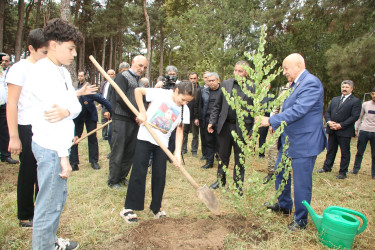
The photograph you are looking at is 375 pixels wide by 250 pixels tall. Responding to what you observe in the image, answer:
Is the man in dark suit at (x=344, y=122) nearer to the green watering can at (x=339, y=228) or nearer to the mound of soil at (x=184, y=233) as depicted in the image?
the green watering can at (x=339, y=228)

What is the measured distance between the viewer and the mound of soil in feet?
8.14

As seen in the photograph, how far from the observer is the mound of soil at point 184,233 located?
97.7 inches

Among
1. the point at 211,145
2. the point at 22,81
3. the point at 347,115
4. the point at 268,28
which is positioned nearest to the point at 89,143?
the point at 211,145

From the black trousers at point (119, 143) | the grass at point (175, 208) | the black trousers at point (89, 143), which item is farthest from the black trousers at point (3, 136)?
the black trousers at point (119, 143)

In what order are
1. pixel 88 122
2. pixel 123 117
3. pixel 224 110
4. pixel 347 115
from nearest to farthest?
pixel 123 117
pixel 224 110
pixel 88 122
pixel 347 115

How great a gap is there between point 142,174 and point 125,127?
49.1 inches

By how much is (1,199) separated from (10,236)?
1.17m

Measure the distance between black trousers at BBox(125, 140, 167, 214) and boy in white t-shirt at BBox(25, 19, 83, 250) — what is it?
1067 mm

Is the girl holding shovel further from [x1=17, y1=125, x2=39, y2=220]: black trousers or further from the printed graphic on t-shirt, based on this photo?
[x1=17, y1=125, x2=39, y2=220]: black trousers

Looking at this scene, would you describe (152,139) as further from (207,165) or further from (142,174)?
(207,165)

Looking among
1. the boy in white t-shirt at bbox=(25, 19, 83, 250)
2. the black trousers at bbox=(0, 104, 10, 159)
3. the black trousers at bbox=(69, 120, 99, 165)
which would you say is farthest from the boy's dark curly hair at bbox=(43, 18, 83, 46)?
the black trousers at bbox=(0, 104, 10, 159)

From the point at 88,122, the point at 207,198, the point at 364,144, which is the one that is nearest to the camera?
the point at 207,198

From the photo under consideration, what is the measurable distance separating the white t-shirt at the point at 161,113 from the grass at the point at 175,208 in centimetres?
103

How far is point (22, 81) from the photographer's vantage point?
2.35 m
